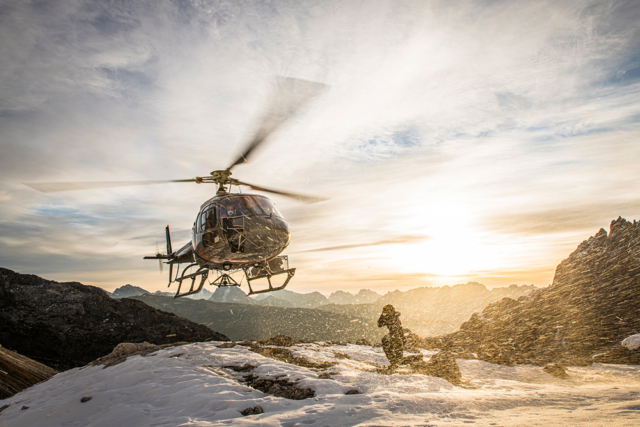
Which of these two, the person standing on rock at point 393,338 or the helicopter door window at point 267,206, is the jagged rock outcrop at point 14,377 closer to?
the helicopter door window at point 267,206

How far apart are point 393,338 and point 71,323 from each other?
5222 cm

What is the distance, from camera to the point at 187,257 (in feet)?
49.9

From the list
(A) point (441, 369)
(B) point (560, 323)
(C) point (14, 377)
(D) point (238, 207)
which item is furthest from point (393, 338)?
(C) point (14, 377)

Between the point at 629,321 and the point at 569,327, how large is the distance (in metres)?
2.76

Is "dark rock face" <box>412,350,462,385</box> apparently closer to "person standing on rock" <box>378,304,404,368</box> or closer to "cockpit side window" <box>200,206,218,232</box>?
"person standing on rock" <box>378,304,404,368</box>

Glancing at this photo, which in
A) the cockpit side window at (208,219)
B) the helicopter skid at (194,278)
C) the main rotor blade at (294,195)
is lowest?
the helicopter skid at (194,278)

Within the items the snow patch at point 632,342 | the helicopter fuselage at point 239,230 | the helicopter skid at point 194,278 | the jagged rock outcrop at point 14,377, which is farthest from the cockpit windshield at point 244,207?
the snow patch at point 632,342

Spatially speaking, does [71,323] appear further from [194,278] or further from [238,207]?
[238,207]

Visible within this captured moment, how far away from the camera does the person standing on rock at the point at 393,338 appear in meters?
10.9

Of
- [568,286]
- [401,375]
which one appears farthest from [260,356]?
[568,286]

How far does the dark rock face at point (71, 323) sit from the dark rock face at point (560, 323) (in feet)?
93.9

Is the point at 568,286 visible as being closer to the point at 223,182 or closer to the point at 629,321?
the point at 629,321

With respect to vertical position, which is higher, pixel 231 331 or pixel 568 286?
pixel 568 286

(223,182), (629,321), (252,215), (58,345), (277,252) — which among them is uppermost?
(223,182)
